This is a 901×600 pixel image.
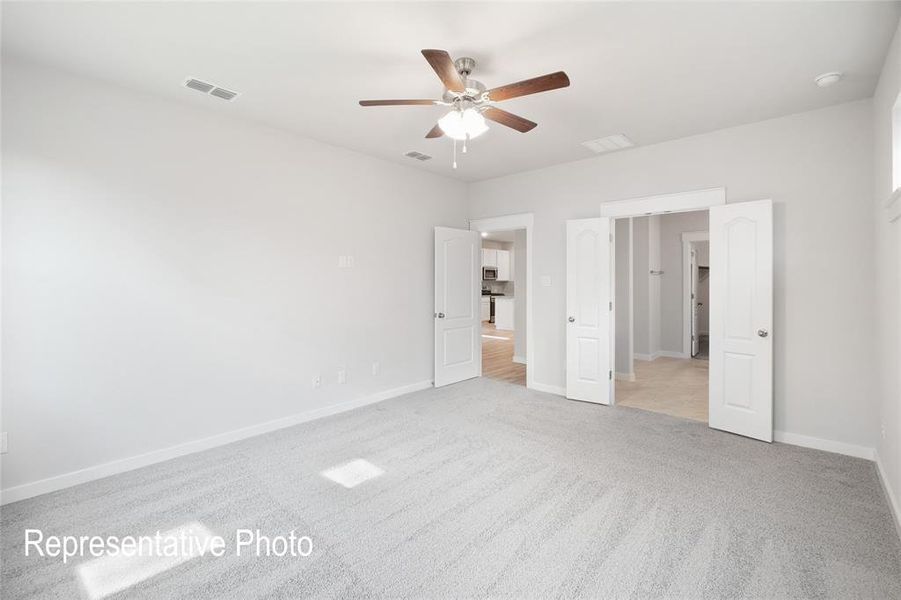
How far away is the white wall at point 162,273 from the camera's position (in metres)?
2.69

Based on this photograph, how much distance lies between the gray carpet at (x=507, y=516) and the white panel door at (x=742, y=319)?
267mm

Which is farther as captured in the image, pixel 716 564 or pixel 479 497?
pixel 479 497

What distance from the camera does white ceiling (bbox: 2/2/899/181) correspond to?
2201 millimetres

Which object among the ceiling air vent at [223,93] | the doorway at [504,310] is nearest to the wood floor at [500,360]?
the doorway at [504,310]

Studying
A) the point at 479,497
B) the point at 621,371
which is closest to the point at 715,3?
the point at 479,497

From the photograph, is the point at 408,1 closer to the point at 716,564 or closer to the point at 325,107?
the point at 325,107

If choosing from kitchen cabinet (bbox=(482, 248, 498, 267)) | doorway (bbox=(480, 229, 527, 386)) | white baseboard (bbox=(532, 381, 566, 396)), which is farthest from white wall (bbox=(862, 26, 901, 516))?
kitchen cabinet (bbox=(482, 248, 498, 267))

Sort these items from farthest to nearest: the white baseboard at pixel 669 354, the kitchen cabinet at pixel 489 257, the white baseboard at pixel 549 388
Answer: the kitchen cabinet at pixel 489 257, the white baseboard at pixel 669 354, the white baseboard at pixel 549 388

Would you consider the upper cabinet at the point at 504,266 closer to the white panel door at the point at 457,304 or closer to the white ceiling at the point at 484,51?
the white panel door at the point at 457,304

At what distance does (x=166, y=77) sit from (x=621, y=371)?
597 cm

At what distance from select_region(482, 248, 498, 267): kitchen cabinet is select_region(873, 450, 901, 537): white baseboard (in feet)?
31.7

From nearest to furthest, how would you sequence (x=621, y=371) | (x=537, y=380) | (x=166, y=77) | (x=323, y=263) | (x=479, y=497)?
1. (x=479, y=497)
2. (x=166, y=77)
3. (x=323, y=263)
4. (x=537, y=380)
5. (x=621, y=371)

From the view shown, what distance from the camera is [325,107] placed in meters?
3.39

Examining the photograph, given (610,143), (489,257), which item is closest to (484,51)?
(610,143)
